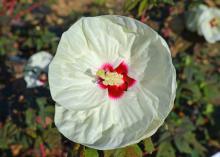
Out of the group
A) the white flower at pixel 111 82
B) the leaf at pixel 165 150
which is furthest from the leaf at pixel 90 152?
the leaf at pixel 165 150

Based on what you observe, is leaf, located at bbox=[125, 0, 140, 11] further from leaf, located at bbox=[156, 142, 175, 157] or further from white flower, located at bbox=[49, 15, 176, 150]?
leaf, located at bbox=[156, 142, 175, 157]

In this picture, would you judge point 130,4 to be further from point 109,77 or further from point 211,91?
point 211,91

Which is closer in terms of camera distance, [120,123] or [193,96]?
[120,123]

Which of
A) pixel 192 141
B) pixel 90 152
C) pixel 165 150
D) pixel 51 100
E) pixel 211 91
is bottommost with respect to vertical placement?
pixel 192 141

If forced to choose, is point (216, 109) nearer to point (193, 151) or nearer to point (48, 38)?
point (193, 151)

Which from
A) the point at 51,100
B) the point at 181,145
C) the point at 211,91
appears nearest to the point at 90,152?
the point at 51,100

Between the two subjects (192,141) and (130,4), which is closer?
(130,4)

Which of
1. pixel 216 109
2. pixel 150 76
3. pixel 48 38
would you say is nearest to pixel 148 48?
pixel 150 76
